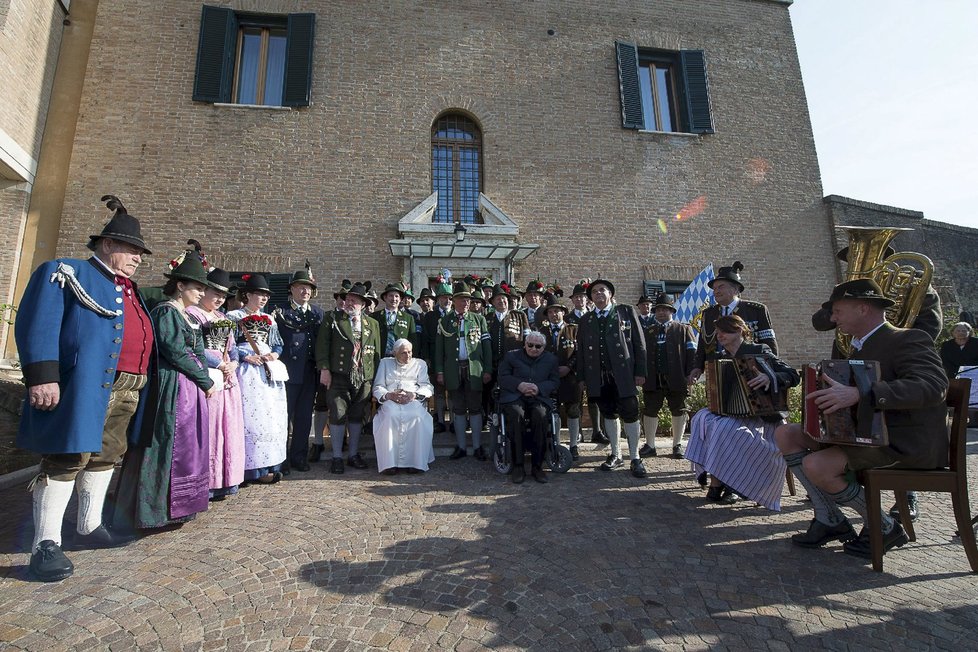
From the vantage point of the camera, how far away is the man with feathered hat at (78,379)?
2.94 meters

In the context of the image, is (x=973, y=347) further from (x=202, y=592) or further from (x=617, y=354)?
(x=202, y=592)

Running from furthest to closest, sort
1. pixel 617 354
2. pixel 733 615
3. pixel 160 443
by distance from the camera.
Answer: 1. pixel 617 354
2. pixel 160 443
3. pixel 733 615

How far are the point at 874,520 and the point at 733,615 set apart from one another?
1.27 m

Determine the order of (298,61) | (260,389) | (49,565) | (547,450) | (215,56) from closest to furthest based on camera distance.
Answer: (49,565) → (260,389) → (547,450) → (215,56) → (298,61)

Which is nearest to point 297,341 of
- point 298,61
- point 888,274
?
point 888,274

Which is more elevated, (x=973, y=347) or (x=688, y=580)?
(x=973, y=347)

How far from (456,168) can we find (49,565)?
31.6 feet

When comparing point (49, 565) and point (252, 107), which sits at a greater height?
point (252, 107)

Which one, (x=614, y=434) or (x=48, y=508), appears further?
(x=614, y=434)

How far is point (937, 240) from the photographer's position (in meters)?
11.9

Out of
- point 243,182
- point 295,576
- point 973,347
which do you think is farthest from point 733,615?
point 243,182

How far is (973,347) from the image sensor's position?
23.9 ft

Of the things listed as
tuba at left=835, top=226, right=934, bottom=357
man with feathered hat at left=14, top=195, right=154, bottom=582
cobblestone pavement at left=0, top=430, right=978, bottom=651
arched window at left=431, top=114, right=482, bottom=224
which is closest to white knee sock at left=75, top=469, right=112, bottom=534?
man with feathered hat at left=14, top=195, right=154, bottom=582

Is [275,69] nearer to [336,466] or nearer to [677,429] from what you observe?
[336,466]
